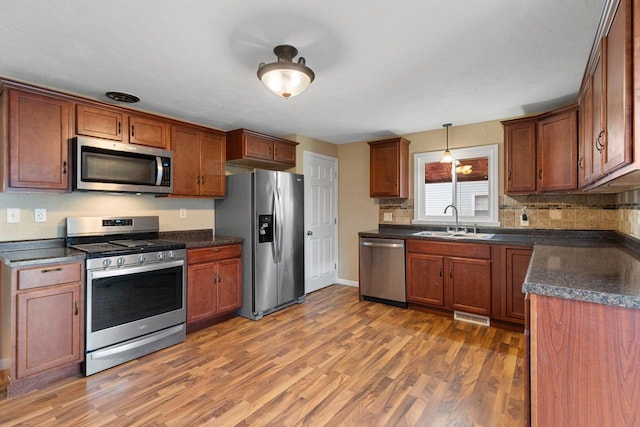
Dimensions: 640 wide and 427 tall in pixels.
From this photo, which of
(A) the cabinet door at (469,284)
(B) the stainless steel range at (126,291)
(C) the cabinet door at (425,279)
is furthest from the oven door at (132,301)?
(A) the cabinet door at (469,284)

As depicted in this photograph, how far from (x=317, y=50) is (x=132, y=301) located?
2.40 metres

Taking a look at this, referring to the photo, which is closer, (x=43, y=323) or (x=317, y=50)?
(x=317, y=50)

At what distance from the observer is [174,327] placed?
2906mm

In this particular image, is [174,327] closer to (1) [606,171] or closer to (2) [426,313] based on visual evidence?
(2) [426,313]

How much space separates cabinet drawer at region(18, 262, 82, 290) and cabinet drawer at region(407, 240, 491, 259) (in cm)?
317

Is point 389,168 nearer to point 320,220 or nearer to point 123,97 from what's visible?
point 320,220

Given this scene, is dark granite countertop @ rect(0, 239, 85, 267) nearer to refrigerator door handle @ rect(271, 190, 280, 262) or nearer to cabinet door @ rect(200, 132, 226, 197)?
cabinet door @ rect(200, 132, 226, 197)

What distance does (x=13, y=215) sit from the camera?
251cm

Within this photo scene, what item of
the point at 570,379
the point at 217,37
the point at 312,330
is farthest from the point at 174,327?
the point at 570,379

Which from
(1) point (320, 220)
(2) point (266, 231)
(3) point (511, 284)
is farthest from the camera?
(1) point (320, 220)

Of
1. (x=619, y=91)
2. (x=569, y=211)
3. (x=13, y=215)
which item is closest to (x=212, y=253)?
(x=13, y=215)

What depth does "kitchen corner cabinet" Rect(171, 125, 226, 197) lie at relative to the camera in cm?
331

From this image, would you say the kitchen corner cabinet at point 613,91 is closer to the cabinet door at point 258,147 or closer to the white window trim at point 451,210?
the white window trim at point 451,210

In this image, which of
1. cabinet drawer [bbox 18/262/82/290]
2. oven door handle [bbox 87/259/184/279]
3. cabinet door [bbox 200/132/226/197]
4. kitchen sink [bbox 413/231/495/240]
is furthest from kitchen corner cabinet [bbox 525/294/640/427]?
cabinet door [bbox 200/132/226/197]
